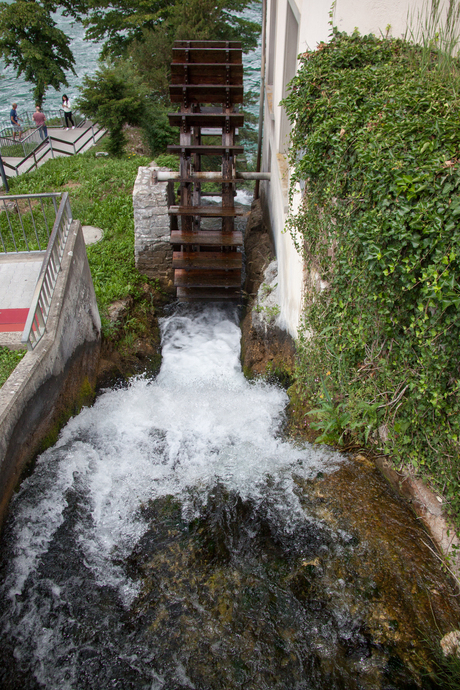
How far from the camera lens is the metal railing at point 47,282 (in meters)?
4.43

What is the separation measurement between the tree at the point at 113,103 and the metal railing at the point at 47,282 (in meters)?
7.74

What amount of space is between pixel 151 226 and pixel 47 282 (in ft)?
11.3

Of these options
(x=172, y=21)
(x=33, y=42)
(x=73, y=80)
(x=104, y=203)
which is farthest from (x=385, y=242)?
(x=73, y=80)

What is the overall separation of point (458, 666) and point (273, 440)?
7.98 feet

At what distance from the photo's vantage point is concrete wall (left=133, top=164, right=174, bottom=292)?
26.5 ft

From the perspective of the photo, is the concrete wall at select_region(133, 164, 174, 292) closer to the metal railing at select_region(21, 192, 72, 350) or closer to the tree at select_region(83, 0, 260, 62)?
the metal railing at select_region(21, 192, 72, 350)

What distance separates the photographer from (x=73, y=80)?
2384 cm

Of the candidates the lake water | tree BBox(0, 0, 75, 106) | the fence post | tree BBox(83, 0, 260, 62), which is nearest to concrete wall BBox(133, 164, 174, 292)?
the fence post

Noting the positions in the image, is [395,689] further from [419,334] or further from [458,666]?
[419,334]

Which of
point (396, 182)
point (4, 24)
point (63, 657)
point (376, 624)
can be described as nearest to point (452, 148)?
point (396, 182)

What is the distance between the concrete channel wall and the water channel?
10.4 inches

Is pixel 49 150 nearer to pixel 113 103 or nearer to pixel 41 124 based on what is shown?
pixel 41 124

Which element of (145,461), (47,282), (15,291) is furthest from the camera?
(15,291)

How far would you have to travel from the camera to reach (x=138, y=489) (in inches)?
171
